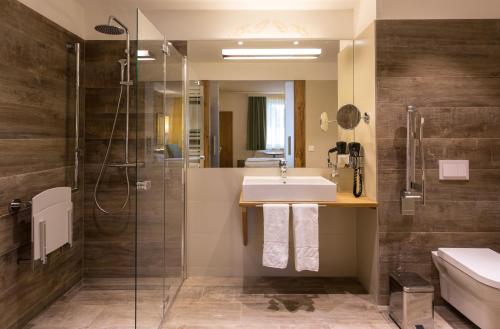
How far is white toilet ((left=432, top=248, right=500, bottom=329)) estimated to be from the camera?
1.88 m

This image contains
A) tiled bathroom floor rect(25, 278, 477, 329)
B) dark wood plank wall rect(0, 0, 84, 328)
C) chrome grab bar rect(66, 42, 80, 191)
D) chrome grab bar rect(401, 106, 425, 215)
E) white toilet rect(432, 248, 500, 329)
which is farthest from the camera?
chrome grab bar rect(66, 42, 80, 191)

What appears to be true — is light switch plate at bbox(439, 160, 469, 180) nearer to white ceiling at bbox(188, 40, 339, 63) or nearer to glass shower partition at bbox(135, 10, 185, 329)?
white ceiling at bbox(188, 40, 339, 63)

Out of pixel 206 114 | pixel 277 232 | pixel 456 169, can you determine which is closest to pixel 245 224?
pixel 277 232

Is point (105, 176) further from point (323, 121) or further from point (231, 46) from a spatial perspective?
point (323, 121)

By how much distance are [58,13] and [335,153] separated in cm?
243

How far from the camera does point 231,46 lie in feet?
9.73

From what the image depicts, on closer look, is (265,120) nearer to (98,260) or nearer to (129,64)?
(129,64)

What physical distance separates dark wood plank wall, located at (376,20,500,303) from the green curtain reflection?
0.93 m

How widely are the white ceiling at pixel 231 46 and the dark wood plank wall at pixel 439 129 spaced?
577 millimetres

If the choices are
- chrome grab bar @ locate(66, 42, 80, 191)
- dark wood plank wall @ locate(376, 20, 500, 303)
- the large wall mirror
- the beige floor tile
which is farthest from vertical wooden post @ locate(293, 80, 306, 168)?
the beige floor tile

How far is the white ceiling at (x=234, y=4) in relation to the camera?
284 centimetres

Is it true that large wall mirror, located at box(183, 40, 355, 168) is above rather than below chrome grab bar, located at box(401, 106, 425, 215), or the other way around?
above

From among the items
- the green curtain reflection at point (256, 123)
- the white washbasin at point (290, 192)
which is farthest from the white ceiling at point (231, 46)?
the white washbasin at point (290, 192)

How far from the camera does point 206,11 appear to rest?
297cm
